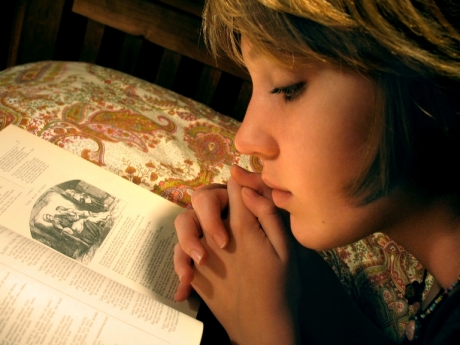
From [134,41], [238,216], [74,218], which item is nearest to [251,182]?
[238,216]

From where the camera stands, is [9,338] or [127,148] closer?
[9,338]

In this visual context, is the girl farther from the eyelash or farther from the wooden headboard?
the wooden headboard

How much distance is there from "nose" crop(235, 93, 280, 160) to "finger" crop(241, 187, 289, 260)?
13 centimetres

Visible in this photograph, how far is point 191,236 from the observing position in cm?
50

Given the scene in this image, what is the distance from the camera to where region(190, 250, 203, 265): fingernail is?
1.56 feet

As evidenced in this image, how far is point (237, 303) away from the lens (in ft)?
1.55

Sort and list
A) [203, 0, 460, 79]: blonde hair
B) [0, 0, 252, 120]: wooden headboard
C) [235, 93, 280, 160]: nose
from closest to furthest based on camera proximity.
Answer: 1. [203, 0, 460, 79]: blonde hair
2. [235, 93, 280, 160]: nose
3. [0, 0, 252, 120]: wooden headboard

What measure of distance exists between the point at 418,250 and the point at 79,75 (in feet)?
2.80

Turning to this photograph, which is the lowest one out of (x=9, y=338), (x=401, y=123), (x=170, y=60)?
(x=9, y=338)

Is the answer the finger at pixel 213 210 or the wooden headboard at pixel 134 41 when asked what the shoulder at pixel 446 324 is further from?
the wooden headboard at pixel 134 41

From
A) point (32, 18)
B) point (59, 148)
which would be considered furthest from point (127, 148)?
point (32, 18)

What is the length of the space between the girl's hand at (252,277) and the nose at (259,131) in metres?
0.14

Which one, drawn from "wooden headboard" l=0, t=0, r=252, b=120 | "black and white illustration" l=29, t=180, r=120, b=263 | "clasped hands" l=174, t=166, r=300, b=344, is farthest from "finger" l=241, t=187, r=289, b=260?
"wooden headboard" l=0, t=0, r=252, b=120

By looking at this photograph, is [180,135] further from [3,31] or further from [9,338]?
[3,31]
